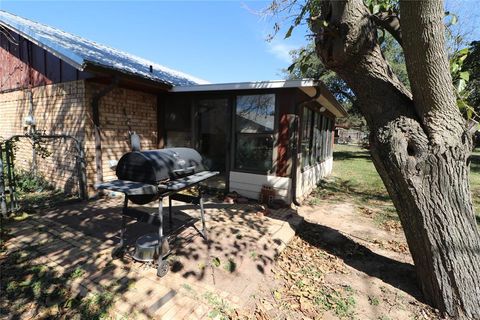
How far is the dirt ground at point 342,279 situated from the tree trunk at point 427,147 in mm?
412

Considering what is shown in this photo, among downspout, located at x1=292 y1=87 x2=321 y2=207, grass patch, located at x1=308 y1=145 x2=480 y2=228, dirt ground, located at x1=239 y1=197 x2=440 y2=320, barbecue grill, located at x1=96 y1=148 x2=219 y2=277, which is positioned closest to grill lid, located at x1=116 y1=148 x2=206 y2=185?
barbecue grill, located at x1=96 y1=148 x2=219 y2=277

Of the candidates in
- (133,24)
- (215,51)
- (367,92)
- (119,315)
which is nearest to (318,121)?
(215,51)

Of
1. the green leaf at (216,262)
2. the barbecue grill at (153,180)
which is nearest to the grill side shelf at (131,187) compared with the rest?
the barbecue grill at (153,180)

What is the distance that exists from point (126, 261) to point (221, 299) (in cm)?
135

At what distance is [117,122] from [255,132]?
3.37m

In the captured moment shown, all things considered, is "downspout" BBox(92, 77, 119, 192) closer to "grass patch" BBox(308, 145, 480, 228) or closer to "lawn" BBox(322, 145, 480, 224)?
"grass patch" BBox(308, 145, 480, 228)

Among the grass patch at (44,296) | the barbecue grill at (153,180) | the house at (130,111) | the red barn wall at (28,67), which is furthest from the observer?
the red barn wall at (28,67)

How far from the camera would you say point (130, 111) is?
6.07 m

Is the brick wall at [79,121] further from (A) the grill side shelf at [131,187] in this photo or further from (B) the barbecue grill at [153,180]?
(A) the grill side shelf at [131,187]

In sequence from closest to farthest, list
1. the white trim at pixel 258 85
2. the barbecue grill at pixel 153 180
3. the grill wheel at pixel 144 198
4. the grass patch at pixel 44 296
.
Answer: the grass patch at pixel 44 296 < the barbecue grill at pixel 153 180 < the grill wheel at pixel 144 198 < the white trim at pixel 258 85

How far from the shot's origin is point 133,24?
6.66 metres

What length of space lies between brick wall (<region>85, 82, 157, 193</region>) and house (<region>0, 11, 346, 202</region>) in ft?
0.08

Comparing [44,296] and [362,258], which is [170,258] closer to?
[44,296]

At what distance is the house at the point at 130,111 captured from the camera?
5.21 meters
